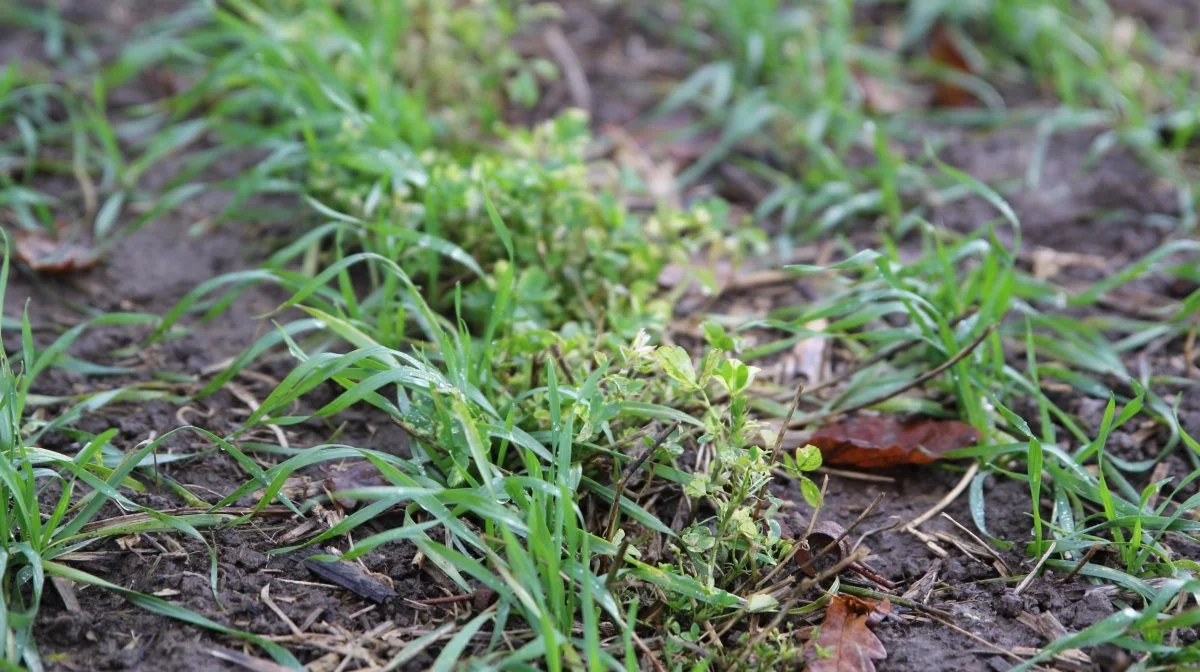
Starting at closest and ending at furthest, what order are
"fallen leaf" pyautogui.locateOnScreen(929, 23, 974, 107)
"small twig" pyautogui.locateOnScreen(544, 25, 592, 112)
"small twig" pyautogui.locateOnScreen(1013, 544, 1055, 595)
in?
"small twig" pyautogui.locateOnScreen(1013, 544, 1055, 595) → "small twig" pyautogui.locateOnScreen(544, 25, 592, 112) → "fallen leaf" pyautogui.locateOnScreen(929, 23, 974, 107)

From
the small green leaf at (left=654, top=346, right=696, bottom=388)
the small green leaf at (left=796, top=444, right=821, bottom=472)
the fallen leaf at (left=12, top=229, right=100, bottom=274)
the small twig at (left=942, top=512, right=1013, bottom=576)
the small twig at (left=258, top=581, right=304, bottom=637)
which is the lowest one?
the small twig at (left=942, top=512, right=1013, bottom=576)

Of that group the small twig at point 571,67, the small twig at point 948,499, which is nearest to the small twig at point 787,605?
the small twig at point 948,499

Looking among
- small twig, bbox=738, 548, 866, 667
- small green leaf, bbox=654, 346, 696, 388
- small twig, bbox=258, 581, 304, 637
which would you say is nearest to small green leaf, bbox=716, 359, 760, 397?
small green leaf, bbox=654, 346, 696, 388

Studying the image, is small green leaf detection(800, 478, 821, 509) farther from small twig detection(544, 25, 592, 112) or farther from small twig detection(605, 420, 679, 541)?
small twig detection(544, 25, 592, 112)

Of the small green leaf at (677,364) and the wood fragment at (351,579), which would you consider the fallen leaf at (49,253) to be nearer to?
the wood fragment at (351,579)

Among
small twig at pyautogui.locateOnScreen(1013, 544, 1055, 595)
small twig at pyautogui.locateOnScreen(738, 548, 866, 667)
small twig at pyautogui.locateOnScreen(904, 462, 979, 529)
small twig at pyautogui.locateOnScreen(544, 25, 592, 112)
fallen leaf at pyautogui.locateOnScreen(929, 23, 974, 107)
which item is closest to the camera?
small twig at pyautogui.locateOnScreen(738, 548, 866, 667)
